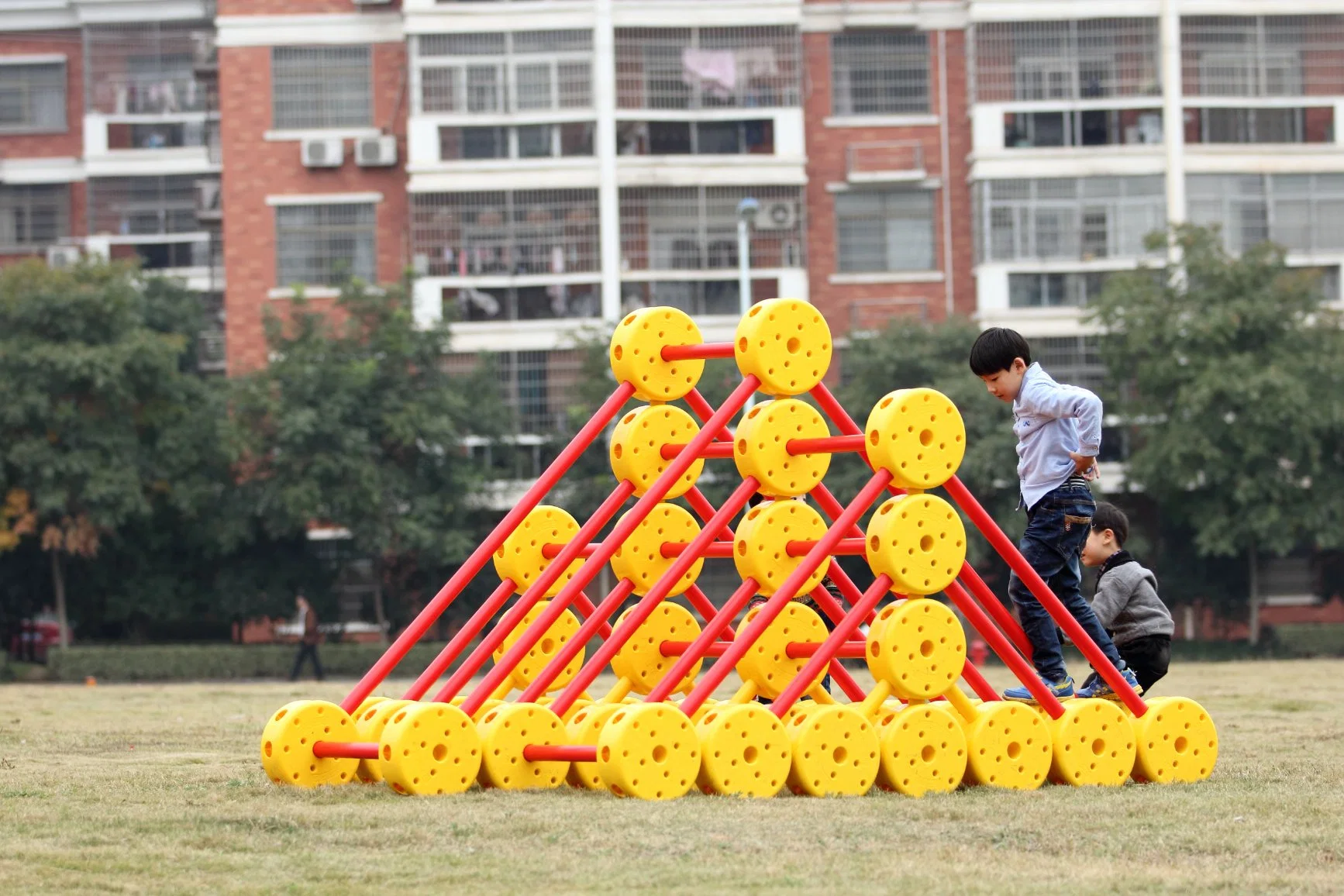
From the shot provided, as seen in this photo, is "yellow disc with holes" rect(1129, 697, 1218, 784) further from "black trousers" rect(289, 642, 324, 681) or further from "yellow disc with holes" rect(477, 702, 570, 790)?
"black trousers" rect(289, 642, 324, 681)

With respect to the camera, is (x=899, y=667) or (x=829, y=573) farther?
(x=829, y=573)

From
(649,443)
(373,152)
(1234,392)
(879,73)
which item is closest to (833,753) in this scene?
(649,443)

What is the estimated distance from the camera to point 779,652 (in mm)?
9750

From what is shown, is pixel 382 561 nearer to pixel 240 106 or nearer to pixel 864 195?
pixel 240 106

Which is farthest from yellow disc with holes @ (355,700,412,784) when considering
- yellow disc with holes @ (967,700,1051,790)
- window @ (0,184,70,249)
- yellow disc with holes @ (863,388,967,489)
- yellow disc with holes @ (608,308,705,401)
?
window @ (0,184,70,249)

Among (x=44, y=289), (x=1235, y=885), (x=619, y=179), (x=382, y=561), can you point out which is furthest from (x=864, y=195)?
(x=1235, y=885)

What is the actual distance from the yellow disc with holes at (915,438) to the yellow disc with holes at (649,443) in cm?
128

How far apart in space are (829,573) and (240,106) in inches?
1176

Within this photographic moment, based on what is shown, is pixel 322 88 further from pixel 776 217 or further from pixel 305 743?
pixel 305 743

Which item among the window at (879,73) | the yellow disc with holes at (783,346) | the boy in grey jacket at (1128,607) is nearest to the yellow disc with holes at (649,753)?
the yellow disc with holes at (783,346)

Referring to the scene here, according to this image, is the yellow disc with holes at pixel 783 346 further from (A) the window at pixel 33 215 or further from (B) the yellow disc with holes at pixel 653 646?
(A) the window at pixel 33 215

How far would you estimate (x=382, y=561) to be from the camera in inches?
1439

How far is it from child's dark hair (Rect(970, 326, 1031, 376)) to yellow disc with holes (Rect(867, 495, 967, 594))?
0.89 meters

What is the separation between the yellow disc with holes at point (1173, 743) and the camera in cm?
928
